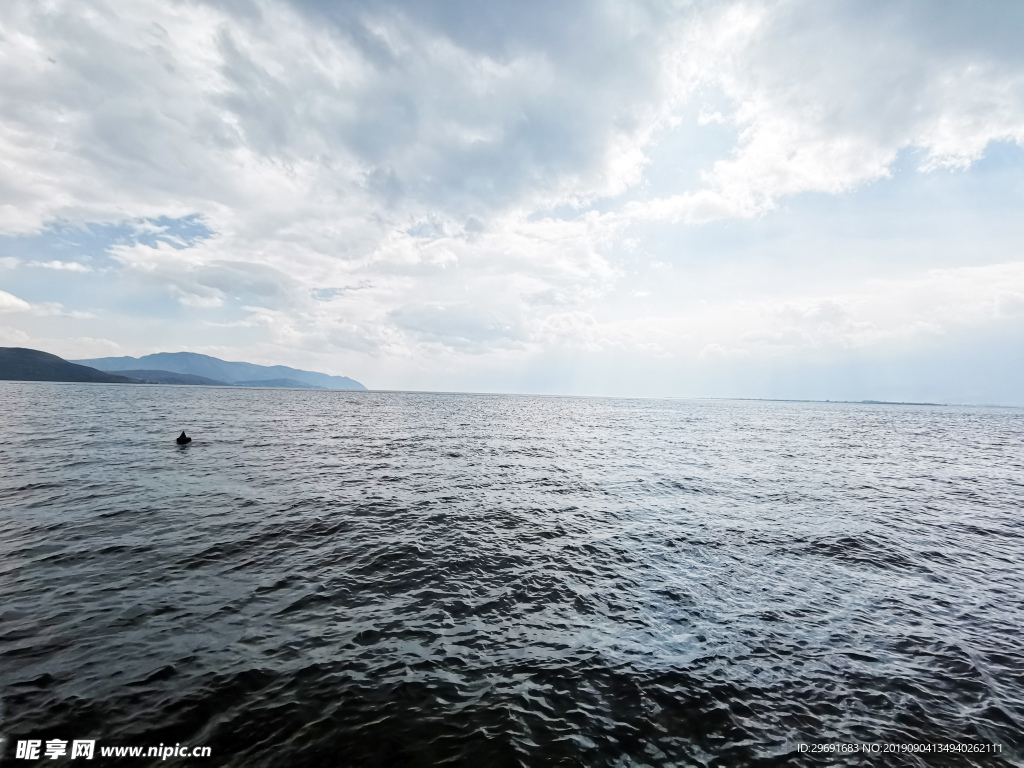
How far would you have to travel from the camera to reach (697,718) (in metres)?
10.0

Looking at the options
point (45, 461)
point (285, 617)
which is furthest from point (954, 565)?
point (45, 461)

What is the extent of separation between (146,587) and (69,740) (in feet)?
25.0

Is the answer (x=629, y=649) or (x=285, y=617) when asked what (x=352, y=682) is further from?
(x=629, y=649)

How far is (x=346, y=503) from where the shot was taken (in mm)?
26578

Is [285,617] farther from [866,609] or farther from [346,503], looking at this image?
[866,609]

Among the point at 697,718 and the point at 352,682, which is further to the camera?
the point at 352,682

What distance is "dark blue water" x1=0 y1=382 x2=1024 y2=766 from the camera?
9414mm

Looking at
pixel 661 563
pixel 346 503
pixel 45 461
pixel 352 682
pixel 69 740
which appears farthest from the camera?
pixel 45 461

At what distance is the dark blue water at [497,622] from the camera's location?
9414 mm

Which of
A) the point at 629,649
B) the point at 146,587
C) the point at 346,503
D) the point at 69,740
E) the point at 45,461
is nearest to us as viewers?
the point at 69,740

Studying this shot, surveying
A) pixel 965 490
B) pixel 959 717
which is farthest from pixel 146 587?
pixel 965 490

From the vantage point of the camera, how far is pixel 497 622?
545 inches

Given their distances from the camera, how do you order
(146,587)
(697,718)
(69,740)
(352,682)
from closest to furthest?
(69,740)
(697,718)
(352,682)
(146,587)

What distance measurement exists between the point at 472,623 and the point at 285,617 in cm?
617
